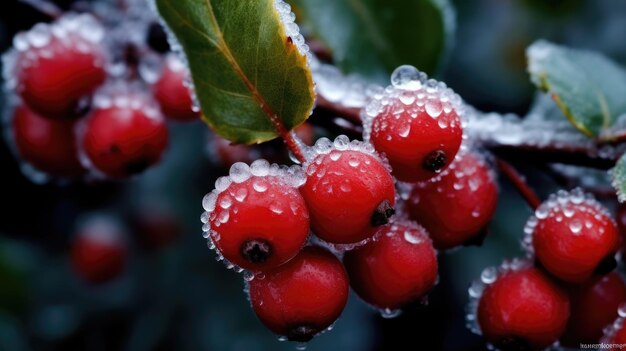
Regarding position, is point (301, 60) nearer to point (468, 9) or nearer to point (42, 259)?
point (468, 9)

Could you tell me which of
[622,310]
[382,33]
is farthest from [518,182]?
[382,33]

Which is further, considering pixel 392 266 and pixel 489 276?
pixel 489 276

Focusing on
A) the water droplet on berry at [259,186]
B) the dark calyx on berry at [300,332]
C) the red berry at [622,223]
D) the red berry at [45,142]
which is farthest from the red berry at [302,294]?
the red berry at [45,142]

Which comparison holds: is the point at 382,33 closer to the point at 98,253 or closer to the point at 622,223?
the point at 622,223

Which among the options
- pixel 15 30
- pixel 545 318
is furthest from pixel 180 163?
pixel 545 318

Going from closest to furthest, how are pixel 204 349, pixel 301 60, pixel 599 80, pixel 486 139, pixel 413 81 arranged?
pixel 301 60 < pixel 413 81 < pixel 486 139 < pixel 599 80 < pixel 204 349

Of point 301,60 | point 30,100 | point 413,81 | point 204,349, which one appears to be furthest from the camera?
point 204,349

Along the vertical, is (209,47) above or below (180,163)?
above

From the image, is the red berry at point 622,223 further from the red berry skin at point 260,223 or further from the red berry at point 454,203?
the red berry skin at point 260,223
